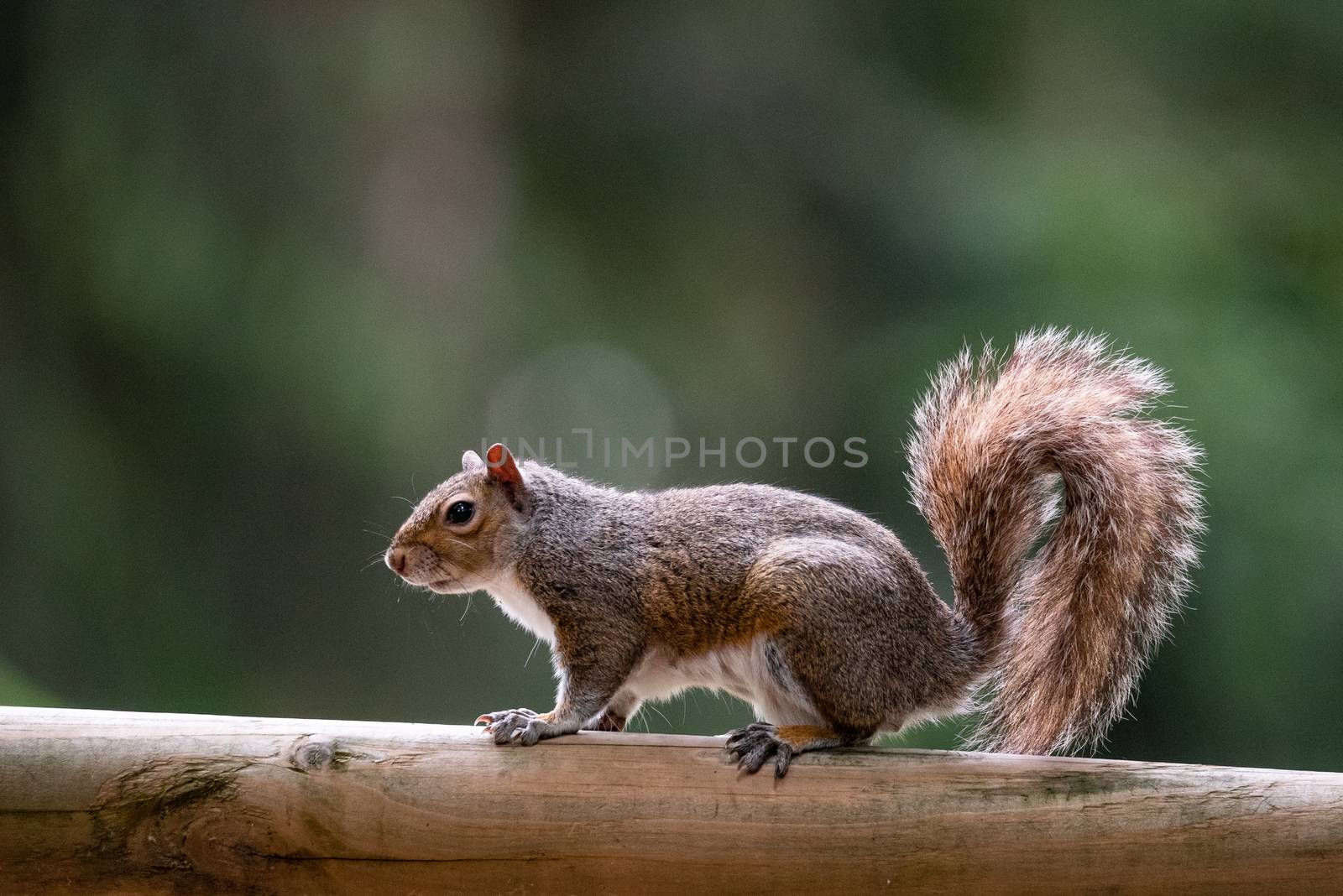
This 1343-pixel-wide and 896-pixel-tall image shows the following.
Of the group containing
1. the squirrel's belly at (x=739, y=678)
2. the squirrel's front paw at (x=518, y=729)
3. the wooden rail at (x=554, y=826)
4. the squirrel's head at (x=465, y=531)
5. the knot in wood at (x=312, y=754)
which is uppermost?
the squirrel's head at (x=465, y=531)

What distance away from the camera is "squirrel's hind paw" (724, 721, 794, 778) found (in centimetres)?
123

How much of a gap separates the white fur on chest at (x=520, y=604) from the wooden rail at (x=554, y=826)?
312 mm

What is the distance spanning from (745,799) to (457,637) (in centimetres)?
138

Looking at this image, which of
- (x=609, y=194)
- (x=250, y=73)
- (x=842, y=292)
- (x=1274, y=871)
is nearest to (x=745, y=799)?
(x=1274, y=871)

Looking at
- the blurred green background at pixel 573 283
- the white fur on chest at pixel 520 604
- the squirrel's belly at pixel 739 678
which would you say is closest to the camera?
the squirrel's belly at pixel 739 678

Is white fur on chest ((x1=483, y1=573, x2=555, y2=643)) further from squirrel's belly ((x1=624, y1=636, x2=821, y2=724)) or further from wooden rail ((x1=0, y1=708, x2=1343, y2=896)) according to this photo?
wooden rail ((x1=0, y1=708, x2=1343, y2=896))

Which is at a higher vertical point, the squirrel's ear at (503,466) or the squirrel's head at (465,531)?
the squirrel's ear at (503,466)

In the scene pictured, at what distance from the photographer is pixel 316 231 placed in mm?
2658

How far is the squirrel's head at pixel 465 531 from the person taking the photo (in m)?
1.45

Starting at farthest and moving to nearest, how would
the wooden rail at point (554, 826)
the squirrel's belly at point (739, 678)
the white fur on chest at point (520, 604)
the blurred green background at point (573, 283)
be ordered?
1. the blurred green background at point (573, 283)
2. the white fur on chest at point (520, 604)
3. the squirrel's belly at point (739, 678)
4. the wooden rail at point (554, 826)

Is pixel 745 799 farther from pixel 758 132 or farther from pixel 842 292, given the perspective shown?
pixel 758 132

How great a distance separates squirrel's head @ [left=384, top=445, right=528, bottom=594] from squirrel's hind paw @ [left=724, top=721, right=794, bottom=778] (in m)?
0.40

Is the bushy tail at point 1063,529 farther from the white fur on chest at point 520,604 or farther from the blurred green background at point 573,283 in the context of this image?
the blurred green background at point 573,283

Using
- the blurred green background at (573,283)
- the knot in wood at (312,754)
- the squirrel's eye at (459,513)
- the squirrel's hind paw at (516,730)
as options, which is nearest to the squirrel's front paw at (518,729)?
the squirrel's hind paw at (516,730)
